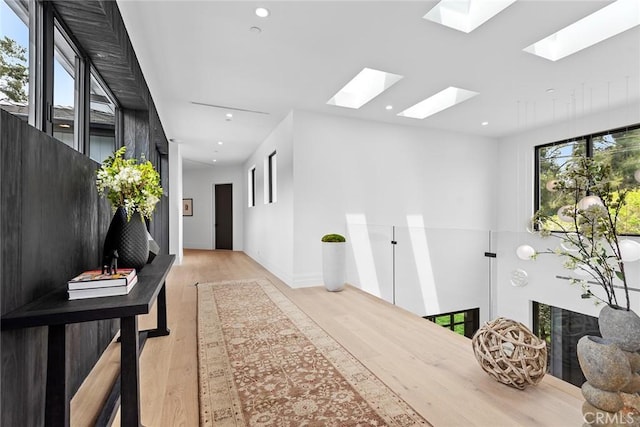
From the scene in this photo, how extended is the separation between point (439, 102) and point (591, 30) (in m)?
2.02

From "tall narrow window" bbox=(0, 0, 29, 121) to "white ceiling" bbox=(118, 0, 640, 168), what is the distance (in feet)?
3.44

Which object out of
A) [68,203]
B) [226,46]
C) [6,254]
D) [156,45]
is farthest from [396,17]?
[6,254]

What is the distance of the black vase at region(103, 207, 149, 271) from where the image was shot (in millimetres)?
1808

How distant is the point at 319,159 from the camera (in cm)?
476

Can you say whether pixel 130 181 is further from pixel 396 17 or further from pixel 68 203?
pixel 396 17

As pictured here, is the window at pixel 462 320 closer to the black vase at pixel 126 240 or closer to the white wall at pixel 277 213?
the white wall at pixel 277 213

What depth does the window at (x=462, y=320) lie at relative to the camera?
16.8 feet

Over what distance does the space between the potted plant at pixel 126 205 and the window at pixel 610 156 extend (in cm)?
476

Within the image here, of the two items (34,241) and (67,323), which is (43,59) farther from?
(67,323)

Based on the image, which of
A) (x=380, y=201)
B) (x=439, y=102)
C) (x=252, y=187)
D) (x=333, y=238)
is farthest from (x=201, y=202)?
(x=439, y=102)

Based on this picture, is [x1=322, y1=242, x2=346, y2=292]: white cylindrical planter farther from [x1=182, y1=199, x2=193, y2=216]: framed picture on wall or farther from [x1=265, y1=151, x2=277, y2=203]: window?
[x1=182, y1=199, x2=193, y2=216]: framed picture on wall

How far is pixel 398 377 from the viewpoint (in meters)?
2.08

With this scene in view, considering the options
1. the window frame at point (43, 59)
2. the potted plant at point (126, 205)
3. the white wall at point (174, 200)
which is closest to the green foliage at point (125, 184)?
the potted plant at point (126, 205)

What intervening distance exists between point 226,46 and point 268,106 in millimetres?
1575
